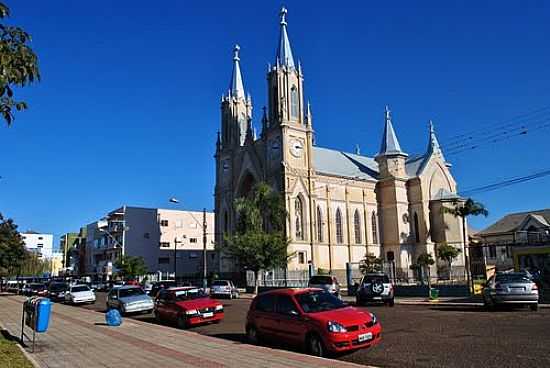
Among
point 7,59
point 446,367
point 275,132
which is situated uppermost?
point 275,132

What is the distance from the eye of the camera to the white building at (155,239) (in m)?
84.8

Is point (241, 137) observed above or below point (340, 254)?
above

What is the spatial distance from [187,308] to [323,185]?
146ft

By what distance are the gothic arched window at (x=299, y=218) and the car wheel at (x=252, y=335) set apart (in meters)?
44.1

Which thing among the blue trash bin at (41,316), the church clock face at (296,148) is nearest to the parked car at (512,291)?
the blue trash bin at (41,316)

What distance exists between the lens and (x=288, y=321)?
12.6m

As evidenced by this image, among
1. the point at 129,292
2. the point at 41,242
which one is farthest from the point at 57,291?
the point at 41,242

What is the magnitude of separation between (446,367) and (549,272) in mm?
25027

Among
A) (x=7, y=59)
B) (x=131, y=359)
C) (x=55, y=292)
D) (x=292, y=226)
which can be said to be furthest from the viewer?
(x=292, y=226)

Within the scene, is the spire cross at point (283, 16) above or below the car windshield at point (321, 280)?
above

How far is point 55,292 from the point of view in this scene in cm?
4503

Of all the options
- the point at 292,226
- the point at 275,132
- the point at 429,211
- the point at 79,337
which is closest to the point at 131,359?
the point at 79,337

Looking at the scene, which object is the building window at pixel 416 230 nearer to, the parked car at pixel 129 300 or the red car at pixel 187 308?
the parked car at pixel 129 300

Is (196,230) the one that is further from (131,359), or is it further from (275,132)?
(131,359)
